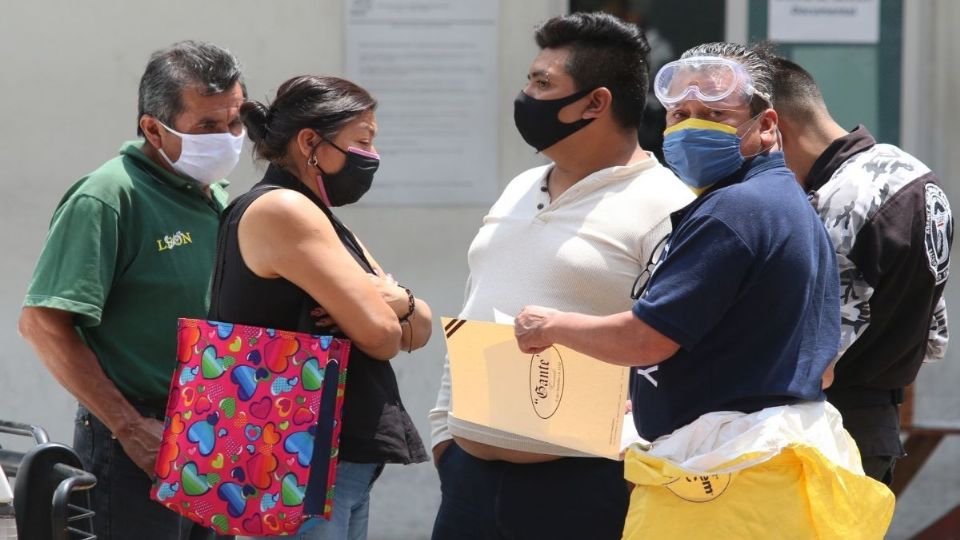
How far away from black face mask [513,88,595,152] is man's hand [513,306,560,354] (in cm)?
60

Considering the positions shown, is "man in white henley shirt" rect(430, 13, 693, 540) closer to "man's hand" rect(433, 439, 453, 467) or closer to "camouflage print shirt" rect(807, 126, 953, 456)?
"man's hand" rect(433, 439, 453, 467)

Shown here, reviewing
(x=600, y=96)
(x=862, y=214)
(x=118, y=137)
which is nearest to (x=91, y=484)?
(x=600, y=96)

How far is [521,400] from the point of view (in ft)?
10.0

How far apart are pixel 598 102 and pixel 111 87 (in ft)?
10.2

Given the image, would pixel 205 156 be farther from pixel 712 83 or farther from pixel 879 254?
pixel 879 254

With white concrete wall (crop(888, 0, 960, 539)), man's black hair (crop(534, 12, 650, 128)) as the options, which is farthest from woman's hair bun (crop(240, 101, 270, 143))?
white concrete wall (crop(888, 0, 960, 539))

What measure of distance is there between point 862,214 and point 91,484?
6.08 feet

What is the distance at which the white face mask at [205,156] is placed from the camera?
379 centimetres

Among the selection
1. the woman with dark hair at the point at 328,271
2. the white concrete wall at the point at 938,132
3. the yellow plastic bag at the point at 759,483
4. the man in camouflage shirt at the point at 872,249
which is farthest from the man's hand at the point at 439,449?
the white concrete wall at the point at 938,132

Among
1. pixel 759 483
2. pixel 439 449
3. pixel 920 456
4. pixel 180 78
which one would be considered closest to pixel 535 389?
pixel 439 449

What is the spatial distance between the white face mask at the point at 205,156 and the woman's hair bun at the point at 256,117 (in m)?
0.53

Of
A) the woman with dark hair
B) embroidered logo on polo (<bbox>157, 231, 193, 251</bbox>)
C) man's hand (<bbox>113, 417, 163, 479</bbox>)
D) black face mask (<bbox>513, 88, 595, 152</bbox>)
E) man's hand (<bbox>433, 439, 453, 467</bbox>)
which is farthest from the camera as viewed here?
embroidered logo on polo (<bbox>157, 231, 193, 251</bbox>)

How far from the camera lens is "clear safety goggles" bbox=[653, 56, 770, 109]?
2.81m

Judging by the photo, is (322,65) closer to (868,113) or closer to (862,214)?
(868,113)
